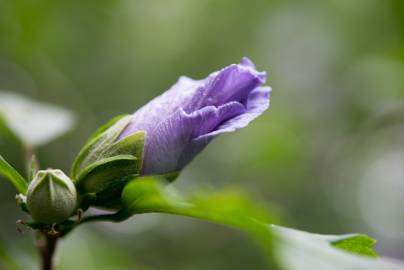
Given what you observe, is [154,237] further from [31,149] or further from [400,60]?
[31,149]

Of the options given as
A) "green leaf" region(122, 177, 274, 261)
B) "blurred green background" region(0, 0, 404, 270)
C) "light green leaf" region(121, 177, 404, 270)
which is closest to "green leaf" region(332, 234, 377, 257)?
"light green leaf" region(121, 177, 404, 270)

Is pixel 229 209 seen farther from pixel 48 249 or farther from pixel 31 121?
pixel 31 121

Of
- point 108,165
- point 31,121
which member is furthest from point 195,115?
point 31,121

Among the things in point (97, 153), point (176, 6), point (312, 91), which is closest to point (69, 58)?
point (176, 6)

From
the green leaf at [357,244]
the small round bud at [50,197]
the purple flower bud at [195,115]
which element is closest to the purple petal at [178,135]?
the purple flower bud at [195,115]

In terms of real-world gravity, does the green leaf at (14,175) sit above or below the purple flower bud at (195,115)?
below

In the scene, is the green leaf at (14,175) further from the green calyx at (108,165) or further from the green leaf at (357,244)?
the green leaf at (357,244)
